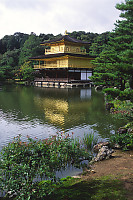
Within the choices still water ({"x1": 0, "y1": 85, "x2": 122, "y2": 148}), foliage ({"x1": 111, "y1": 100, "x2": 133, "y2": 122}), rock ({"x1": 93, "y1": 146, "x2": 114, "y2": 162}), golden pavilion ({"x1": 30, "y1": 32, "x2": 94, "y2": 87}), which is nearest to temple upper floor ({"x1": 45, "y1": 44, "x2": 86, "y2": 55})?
golden pavilion ({"x1": 30, "y1": 32, "x2": 94, "y2": 87})

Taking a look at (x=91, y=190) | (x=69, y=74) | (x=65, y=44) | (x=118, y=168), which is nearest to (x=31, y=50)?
(x=65, y=44)

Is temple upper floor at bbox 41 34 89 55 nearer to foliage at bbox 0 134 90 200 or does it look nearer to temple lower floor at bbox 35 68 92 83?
temple lower floor at bbox 35 68 92 83

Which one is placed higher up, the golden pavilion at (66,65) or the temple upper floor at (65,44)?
the temple upper floor at (65,44)

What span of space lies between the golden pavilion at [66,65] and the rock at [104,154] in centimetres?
3205

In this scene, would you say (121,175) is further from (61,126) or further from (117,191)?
(61,126)

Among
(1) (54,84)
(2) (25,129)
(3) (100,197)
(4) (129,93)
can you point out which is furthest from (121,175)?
(1) (54,84)

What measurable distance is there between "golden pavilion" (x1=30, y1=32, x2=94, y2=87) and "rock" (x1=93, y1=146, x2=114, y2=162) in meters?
32.0

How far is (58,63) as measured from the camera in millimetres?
44875

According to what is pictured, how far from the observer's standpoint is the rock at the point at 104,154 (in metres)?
7.79

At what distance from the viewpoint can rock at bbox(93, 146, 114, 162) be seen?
7.79 m

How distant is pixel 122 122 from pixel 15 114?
8.86 meters

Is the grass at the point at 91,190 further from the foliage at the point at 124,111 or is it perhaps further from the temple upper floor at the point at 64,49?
the temple upper floor at the point at 64,49

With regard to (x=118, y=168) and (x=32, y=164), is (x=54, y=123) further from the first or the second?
(x=32, y=164)

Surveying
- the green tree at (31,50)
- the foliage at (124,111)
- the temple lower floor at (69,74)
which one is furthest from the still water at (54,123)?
the green tree at (31,50)
